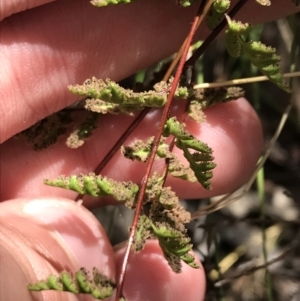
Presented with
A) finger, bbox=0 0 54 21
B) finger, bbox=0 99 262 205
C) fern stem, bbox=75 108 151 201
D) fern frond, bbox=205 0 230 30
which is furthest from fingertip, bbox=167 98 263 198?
finger, bbox=0 0 54 21

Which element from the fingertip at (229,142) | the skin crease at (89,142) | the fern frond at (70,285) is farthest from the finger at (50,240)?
the fingertip at (229,142)

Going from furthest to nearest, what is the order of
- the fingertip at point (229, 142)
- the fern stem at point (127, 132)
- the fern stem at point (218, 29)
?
the fingertip at point (229, 142), the fern stem at point (127, 132), the fern stem at point (218, 29)

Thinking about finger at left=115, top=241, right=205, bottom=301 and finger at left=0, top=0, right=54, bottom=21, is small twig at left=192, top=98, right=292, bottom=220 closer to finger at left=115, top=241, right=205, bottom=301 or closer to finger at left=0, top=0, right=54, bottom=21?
finger at left=115, top=241, right=205, bottom=301

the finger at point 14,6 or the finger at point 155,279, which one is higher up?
the finger at point 14,6

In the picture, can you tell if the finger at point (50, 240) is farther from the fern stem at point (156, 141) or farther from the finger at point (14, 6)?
the finger at point (14, 6)

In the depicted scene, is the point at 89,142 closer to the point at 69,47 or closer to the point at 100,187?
the point at 69,47

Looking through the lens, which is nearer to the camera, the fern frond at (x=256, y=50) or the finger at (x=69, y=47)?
the fern frond at (x=256, y=50)

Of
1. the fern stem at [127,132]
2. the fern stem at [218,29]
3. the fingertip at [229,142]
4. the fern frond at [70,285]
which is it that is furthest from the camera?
the fingertip at [229,142]

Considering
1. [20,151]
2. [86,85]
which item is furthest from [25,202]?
[86,85]

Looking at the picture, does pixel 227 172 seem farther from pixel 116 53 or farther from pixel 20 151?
pixel 20 151

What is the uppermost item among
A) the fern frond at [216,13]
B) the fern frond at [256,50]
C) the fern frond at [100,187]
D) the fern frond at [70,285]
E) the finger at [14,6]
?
the finger at [14,6]
